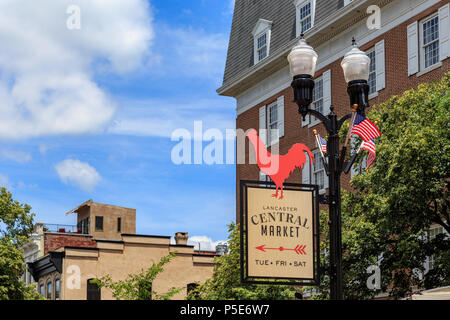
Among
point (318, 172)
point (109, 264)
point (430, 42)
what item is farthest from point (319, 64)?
point (109, 264)

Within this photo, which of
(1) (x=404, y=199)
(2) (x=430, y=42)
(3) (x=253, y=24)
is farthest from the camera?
(3) (x=253, y=24)

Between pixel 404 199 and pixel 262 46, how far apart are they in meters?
23.7

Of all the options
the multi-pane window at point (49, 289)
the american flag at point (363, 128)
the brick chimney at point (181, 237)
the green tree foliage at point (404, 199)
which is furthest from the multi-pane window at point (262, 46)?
the american flag at point (363, 128)

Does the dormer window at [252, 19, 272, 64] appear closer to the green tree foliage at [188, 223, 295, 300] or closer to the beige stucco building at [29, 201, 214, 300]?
the green tree foliage at [188, 223, 295, 300]

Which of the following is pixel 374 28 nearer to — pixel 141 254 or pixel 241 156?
pixel 241 156

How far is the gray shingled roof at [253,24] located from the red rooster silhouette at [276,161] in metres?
25.0

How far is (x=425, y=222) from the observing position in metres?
22.2

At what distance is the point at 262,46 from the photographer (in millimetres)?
43938

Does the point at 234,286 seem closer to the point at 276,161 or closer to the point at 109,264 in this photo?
the point at 276,161

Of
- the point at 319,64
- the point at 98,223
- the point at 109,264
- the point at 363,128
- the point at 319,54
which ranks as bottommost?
the point at 109,264

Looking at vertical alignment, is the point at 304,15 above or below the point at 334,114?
above

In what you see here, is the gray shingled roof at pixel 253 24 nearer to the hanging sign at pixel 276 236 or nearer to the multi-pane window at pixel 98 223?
the hanging sign at pixel 276 236

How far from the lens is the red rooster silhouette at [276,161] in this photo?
42.2 ft
